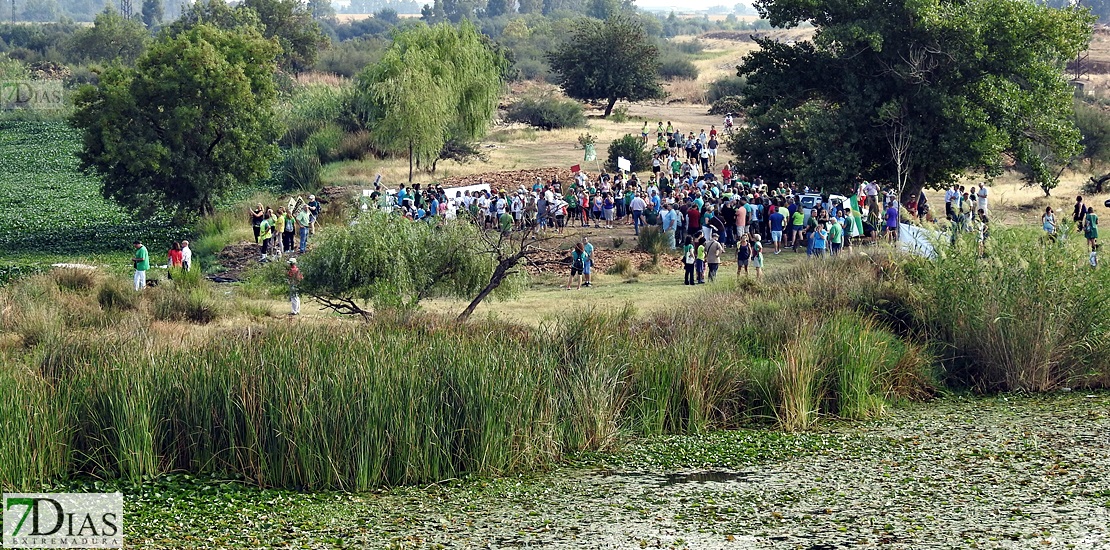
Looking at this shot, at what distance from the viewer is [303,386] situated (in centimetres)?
1275

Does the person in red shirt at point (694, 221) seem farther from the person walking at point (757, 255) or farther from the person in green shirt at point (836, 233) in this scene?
the person in green shirt at point (836, 233)

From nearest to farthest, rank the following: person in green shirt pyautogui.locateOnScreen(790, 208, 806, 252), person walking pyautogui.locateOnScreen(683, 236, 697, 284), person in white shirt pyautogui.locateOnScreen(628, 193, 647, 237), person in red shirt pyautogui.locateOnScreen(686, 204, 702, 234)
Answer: person walking pyautogui.locateOnScreen(683, 236, 697, 284), person in red shirt pyautogui.locateOnScreen(686, 204, 702, 234), person in green shirt pyautogui.locateOnScreen(790, 208, 806, 252), person in white shirt pyautogui.locateOnScreen(628, 193, 647, 237)

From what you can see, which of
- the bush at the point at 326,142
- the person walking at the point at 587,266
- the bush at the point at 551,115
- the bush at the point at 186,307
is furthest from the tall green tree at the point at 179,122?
the bush at the point at 551,115

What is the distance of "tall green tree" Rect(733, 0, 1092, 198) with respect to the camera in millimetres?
29250

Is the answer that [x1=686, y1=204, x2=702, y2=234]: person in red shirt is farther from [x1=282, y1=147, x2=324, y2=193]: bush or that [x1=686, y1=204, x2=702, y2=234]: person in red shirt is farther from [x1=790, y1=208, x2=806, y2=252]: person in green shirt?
[x1=282, y1=147, x2=324, y2=193]: bush

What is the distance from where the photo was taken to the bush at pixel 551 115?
57.9m

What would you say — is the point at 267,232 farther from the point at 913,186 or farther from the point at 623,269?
the point at 913,186

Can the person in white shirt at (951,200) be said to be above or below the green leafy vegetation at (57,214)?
above

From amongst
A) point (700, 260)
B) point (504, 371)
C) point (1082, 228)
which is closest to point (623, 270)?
point (700, 260)

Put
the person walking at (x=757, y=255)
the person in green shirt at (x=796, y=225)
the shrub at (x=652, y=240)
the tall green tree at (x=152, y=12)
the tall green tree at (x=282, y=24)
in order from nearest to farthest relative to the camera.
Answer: the person walking at (x=757, y=255) → the person in green shirt at (x=796, y=225) → the shrub at (x=652, y=240) → the tall green tree at (x=282, y=24) → the tall green tree at (x=152, y=12)

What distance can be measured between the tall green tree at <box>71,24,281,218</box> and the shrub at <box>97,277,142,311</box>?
40.6 feet

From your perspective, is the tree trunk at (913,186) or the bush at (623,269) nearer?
the bush at (623,269)

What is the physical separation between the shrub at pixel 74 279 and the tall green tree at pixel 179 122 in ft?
36.1

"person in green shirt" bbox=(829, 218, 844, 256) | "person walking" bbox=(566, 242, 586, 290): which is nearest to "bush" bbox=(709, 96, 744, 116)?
"person in green shirt" bbox=(829, 218, 844, 256)
